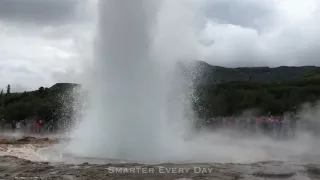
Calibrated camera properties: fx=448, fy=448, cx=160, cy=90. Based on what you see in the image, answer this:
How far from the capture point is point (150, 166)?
796 centimetres

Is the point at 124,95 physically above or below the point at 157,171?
above

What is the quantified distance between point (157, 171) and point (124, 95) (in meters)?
4.49

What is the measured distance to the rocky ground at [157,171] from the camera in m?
6.96

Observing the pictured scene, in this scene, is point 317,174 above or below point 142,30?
below

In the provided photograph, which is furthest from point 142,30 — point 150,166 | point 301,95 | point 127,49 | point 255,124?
point 301,95

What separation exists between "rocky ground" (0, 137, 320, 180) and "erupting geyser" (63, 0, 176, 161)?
7.21 feet

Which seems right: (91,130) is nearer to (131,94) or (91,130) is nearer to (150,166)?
(131,94)

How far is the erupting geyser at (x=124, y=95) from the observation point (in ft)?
35.2

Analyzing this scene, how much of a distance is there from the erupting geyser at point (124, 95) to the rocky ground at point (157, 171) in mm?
2197

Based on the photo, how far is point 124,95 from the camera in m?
11.6

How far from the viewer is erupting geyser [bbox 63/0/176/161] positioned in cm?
1074

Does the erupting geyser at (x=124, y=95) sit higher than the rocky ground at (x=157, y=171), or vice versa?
the erupting geyser at (x=124, y=95)

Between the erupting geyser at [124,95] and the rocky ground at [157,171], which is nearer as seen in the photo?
the rocky ground at [157,171]

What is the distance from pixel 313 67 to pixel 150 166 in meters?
125
